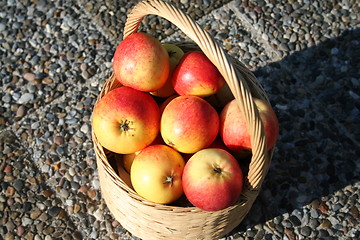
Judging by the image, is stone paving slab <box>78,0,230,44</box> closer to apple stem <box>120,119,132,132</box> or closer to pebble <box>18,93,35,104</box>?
pebble <box>18,93,35,104</box>

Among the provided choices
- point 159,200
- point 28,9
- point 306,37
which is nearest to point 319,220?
A: point 159,200

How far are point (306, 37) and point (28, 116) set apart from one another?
1.87 metres

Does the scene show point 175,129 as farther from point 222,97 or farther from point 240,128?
point 222,97

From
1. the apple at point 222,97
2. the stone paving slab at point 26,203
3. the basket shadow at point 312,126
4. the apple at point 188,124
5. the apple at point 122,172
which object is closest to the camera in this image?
the apple at point 188,124

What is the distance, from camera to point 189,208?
6.39 feet

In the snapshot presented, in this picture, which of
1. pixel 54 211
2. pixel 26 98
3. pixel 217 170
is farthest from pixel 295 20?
pixel 54 211

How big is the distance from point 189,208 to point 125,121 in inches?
17.7

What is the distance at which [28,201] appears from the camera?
8.18 ft

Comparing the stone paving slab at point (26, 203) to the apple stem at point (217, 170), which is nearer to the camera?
the apple stem at point (217, 170)

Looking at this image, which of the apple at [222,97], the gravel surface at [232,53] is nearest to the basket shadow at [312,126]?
the gravel surface at [232,53]

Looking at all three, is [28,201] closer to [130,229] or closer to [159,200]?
[130,229]

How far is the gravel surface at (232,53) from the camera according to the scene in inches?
96.7

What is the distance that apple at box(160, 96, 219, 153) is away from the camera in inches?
77.1

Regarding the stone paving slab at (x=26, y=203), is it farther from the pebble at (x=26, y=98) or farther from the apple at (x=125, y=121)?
the apple at (x=125, y=121)
